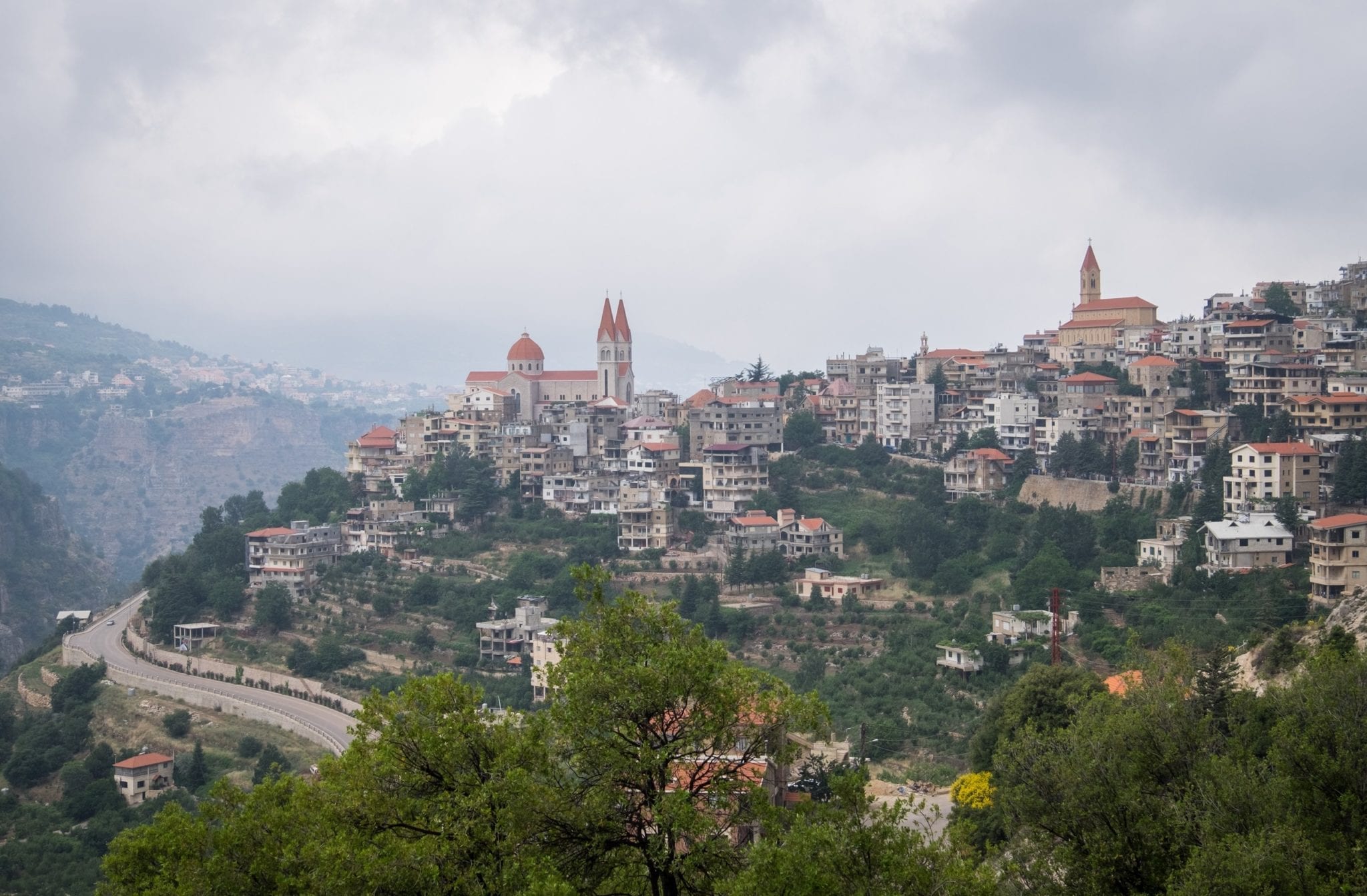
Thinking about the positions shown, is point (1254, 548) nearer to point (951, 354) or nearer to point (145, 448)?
point (951, 354)

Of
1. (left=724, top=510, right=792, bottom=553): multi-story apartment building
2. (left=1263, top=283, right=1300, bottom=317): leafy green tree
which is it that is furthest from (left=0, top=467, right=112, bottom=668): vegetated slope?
(left=1263, top=283, right=1300, bottom=317): leafy green tree

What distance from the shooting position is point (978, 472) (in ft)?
105

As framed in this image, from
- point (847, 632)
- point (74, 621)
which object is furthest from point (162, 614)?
point (847, 632)

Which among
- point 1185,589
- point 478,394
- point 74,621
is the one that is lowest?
point 74,621

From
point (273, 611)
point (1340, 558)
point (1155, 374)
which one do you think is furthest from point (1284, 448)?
point (273, 611)

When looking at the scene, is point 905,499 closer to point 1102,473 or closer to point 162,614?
point 1102,473

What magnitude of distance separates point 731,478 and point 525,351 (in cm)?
1306

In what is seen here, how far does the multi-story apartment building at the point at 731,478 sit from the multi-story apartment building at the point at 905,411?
12.5ft

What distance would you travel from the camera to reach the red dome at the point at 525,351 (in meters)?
44.7

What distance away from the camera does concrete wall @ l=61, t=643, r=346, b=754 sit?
2673 centimetres

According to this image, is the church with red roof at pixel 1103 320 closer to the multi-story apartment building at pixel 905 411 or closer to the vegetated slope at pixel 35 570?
the multi-story apartment building at pixel 905 411

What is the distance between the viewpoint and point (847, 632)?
27609 millimetres

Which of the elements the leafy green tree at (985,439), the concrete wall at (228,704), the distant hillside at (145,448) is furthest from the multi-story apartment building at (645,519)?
the distant hillside at (145,448)

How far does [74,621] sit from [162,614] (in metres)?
6.20
